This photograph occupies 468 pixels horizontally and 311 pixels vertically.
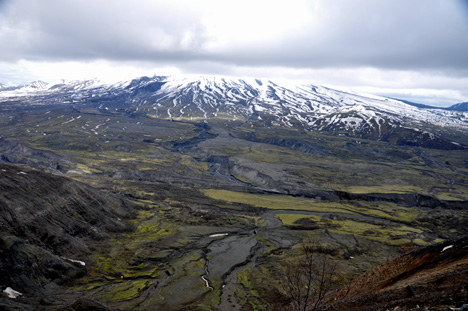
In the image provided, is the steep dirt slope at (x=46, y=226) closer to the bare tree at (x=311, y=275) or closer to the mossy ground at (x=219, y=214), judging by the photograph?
the mossy ground at (x=219, y=214)

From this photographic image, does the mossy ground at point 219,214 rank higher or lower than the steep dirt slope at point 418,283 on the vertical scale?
lower

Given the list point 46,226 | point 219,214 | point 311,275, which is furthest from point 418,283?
point 219,214

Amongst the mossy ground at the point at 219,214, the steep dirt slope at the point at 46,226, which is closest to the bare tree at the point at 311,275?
the mossy ground at the point at 219,214

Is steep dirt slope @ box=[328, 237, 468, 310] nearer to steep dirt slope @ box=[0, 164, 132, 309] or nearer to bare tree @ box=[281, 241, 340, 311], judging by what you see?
bare tree @ box=[281, 241, 340, 311]

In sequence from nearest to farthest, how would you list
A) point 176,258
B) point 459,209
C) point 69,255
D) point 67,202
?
point 69,255, point 176,258, point 67,202, point 459,209

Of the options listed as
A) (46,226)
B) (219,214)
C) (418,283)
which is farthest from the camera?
(219,214)

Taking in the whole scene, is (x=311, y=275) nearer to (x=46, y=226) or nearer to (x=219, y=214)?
(x=219, y=214)

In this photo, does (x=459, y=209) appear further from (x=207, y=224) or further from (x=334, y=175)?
(x=207, y=224)

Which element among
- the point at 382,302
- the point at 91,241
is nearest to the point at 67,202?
the point at 91,241
